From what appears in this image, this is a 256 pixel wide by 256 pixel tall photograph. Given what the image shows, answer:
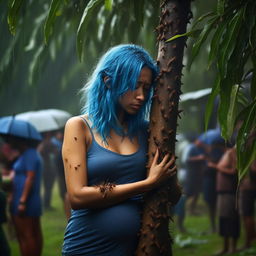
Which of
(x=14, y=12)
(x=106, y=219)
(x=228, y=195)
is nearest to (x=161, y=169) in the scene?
(x=106, y=219)

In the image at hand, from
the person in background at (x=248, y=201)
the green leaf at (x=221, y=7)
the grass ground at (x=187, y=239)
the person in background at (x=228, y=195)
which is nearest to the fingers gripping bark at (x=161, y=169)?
the green leaf at (x=221, y=7)

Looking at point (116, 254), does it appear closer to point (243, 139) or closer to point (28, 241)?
point (243, 139)

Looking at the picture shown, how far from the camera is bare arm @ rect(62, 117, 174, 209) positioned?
8.60 ft

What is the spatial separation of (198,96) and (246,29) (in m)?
7.54

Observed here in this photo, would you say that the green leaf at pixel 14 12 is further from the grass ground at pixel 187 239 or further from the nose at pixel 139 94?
the grass ground at pixel 187 239

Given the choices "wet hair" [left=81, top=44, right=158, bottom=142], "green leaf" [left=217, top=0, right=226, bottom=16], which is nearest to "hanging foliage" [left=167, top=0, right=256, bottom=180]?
"green leaf" [left=217, top=0, right=226, bottom=16]

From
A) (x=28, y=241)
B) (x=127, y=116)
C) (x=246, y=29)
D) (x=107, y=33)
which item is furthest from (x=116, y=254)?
(x=28, y=241)

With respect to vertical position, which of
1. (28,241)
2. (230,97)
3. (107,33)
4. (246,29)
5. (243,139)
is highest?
(107,33)

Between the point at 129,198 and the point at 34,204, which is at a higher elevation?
the point at 129,198

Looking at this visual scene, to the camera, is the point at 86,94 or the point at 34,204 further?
the point at 34,204

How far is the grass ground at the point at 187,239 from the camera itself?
7.94 metres

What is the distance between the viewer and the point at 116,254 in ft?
8.81

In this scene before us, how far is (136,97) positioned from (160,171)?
377 mm

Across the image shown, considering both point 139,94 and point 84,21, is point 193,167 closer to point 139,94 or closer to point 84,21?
point 84,21
